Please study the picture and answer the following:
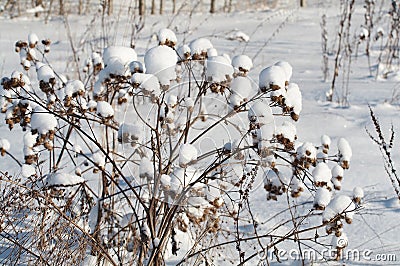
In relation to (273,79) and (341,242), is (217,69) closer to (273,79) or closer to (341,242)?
(273,79)

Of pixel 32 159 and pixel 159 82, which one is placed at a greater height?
pixel 159 82

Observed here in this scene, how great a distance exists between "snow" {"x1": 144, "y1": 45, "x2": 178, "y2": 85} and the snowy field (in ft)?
2.72

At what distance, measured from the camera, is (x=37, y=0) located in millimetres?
10297

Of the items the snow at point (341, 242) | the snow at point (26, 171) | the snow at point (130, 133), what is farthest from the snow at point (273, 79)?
the snow at point (26, 171)

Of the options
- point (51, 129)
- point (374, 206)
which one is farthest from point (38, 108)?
point (374, 206)

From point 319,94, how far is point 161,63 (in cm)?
310

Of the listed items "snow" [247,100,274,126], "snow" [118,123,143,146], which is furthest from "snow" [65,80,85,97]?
"snow" [247,100,274,126]

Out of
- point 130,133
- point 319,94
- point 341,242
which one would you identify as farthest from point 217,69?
point 319,94

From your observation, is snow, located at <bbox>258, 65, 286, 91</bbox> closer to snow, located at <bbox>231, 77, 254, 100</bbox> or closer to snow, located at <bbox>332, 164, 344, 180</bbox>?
snow, located at <bbox>231, 77, 254, 100</bbox>

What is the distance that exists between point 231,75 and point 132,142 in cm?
36

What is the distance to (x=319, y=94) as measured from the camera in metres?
4.46

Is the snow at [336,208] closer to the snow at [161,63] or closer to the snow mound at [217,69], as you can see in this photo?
the snow mound at [217,69]

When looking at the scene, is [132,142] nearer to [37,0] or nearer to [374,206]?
[374,206]

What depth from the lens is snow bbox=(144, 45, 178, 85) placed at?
1.55 metres
